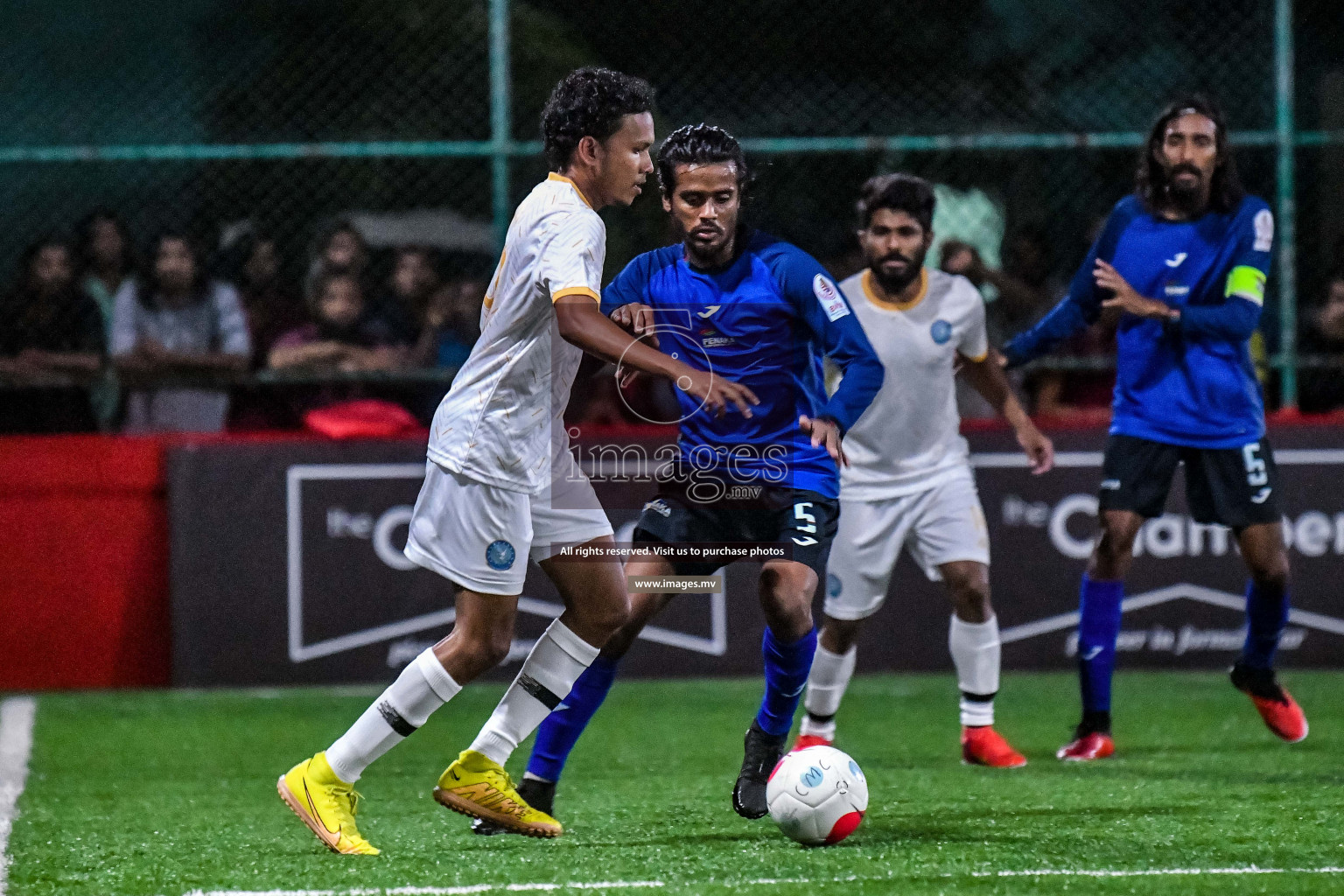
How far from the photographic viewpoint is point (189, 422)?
8.81 meters

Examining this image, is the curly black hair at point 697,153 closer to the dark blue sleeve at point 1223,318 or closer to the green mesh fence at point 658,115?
the dark blue sleeve at point 1223,318

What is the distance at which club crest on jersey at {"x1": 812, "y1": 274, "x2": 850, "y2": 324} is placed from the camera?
15.9ft

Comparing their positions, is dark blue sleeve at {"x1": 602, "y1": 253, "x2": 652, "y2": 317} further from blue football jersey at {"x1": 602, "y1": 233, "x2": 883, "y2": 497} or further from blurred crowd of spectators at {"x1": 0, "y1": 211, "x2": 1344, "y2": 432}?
blurred crowd of spectators at {"x1": 0, "y1": 211, "x2": 1344, "y2": 432}

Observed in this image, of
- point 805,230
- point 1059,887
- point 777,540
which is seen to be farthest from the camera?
point 805,230

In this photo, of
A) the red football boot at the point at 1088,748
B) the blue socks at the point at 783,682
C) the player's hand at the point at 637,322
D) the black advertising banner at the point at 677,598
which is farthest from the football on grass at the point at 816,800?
the black advertising banner at the point at 677,598

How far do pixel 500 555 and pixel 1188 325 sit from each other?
2884mm

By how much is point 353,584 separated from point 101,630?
3.86 feet

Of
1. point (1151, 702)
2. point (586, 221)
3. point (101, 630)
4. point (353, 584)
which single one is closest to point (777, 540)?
point (586, 221)

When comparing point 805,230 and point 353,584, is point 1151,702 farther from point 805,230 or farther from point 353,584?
point 353,584

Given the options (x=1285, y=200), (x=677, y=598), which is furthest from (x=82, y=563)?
(x=1285, y=200)

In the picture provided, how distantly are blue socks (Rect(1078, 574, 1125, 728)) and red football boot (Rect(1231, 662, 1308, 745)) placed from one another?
1.52 ft

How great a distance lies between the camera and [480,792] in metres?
4.55

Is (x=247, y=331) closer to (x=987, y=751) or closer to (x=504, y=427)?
(x=987, y=751)

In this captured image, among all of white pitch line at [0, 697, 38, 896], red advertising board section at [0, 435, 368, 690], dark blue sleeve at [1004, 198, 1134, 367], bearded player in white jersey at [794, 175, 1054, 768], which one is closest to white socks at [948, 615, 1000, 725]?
bearded player in white jersey at [794, 175, 1054, 768]
